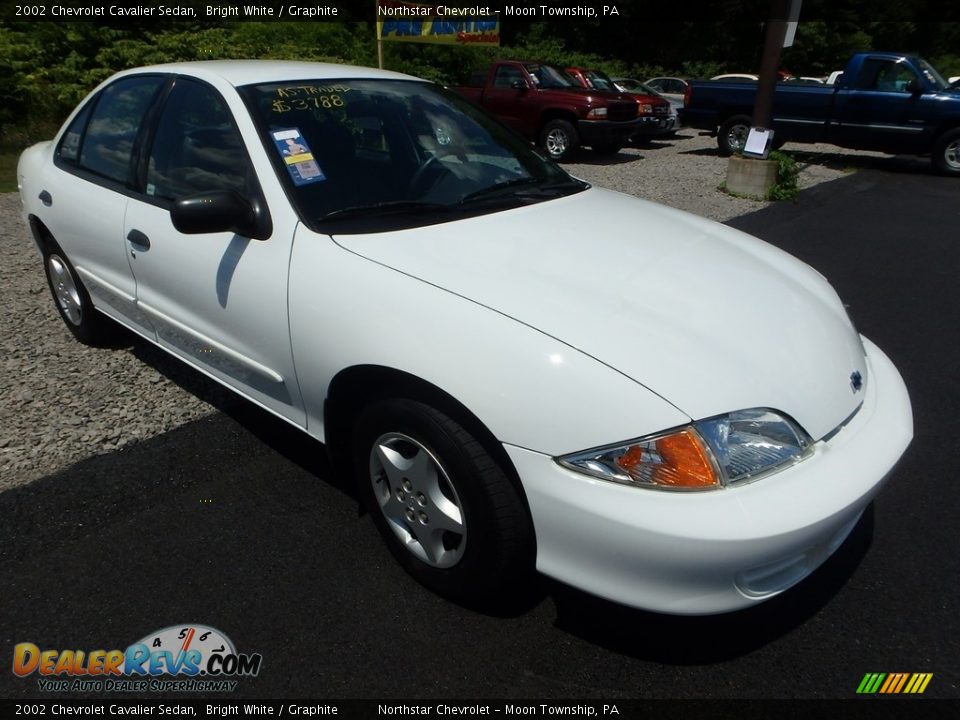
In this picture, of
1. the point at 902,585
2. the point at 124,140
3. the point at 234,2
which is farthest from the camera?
the point at 234,2

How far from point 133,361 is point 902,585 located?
3.92m

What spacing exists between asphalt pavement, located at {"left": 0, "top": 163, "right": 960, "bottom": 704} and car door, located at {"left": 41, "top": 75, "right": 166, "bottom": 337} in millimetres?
810

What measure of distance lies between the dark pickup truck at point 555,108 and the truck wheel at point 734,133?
76.6 inches

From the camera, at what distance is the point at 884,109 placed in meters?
11.8

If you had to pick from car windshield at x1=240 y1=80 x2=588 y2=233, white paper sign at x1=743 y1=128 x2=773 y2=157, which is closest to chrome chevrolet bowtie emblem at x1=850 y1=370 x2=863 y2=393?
car windshield at x1=240 y1=80 x2=588 y2=233

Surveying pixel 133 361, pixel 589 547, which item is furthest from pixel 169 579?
pixel 133 361

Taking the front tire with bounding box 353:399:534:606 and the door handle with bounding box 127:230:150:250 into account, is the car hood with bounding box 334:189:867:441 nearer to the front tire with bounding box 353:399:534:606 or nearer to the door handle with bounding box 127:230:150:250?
the front tire with bounding box 353:399:534:606

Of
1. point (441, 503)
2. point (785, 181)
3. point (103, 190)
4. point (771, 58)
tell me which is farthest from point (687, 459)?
point (771, 58)

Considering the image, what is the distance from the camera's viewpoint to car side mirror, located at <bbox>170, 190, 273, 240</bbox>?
93.7 inches

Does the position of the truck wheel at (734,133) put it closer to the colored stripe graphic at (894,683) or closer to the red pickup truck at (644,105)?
the red pickup truck at (644,105)

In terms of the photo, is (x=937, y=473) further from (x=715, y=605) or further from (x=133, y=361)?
(x=133, y=361)

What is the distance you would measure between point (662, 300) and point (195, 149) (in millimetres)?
2030

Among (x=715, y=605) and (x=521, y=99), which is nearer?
(x=715, y=605)

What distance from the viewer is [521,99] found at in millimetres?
12305
